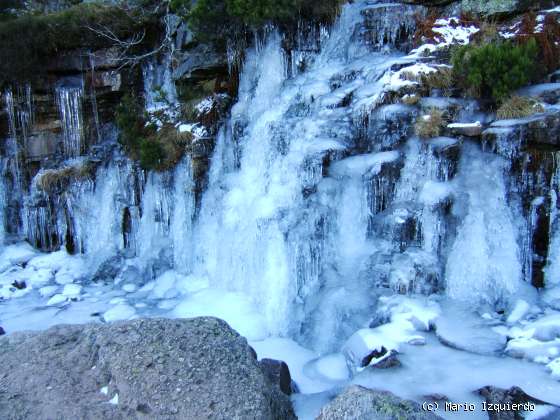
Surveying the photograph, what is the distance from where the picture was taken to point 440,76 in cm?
958

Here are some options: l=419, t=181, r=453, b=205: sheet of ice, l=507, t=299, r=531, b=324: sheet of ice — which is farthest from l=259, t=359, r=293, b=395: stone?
l=419, t=181, r=453, b=205: sheet of ice

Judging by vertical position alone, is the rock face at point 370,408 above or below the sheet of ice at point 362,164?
below

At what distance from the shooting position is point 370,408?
4.11 m

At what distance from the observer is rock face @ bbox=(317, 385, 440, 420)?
407 cm

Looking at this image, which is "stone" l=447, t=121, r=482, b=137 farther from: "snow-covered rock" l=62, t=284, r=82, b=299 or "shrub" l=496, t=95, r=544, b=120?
"snow-covered rock" l=62, t=284, r=82, b=299

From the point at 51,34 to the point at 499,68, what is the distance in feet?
36.5

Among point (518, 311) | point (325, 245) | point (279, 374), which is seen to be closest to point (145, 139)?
point (325, 245)

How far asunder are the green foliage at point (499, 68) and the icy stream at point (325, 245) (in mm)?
757

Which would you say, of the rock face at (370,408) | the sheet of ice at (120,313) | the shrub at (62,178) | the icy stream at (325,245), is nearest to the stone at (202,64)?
the icy stream at (325,245)

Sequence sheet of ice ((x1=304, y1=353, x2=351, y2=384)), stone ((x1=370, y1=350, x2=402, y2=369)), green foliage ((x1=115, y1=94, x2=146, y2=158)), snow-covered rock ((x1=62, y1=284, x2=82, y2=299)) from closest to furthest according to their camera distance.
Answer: stone ((x1=370, y1=350, x2=402, y2=369)) < sheet of ice ((x1=304, y1=353, x2=351, y2=384)) < snow-covered rock ((x1=62, y1=284, x2=82, y2=299)) < green foliage ((x1=115, y1=94, x2=146, y2=158))

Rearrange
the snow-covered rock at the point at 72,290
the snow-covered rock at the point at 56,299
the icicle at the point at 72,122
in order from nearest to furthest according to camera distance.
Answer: the snow-covered rock at the point at 56,299
the snow-covered rock at the point at 72,290
the icicle at the point at 72,122

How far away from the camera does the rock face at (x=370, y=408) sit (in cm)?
407

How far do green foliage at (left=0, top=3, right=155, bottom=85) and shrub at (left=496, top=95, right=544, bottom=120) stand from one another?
9.80 metres

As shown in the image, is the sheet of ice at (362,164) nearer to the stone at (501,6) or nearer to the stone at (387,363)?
the stone at (387,363)
